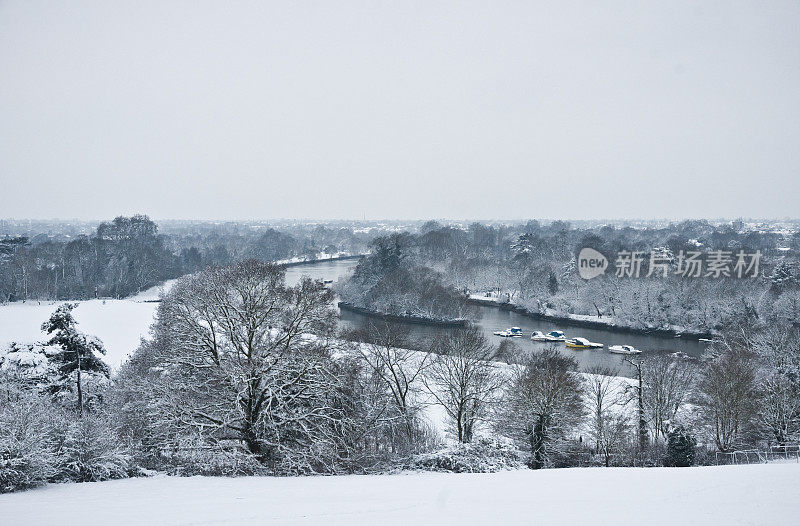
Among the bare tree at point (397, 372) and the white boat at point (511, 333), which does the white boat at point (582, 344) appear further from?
the bare tree at point (397, 372)

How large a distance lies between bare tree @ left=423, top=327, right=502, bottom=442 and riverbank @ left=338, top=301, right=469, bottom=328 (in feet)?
60.4

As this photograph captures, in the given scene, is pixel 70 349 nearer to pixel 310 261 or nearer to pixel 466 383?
pixel 466 383

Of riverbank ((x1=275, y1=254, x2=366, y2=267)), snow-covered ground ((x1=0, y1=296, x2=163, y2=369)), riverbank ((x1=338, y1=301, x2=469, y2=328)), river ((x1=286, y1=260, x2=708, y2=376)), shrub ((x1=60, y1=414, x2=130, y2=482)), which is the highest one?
shrub ((x1=60, y1=414, x2=130, y2=482))

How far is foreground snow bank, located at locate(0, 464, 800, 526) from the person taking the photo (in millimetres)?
5297

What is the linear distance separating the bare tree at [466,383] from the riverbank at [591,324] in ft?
66.8

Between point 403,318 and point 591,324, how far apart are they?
1398cm

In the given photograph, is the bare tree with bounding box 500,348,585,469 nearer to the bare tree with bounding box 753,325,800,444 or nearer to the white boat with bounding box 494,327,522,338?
the bare tree with bounding box 753,325,800,444

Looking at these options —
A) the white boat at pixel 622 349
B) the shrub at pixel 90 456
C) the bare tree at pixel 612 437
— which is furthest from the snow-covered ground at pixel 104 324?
the white boat at pixel 622 349

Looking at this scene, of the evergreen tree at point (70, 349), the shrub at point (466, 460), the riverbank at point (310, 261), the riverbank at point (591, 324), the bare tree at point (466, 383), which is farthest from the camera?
the riverbank at point (310, 261)

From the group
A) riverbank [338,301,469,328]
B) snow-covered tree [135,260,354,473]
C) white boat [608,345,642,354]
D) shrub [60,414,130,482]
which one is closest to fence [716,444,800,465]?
snow-covered tree [135,260,354,473]

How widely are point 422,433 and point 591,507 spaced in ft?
28.1

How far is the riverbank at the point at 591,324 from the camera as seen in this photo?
31375 millimetres

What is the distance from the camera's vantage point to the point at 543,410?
41.0 feet

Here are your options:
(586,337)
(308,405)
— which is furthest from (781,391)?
(586,337)
